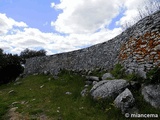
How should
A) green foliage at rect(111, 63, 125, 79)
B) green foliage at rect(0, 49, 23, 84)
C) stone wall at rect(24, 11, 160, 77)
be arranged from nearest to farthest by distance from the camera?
stone wall at rect(24, 11, 160, 77)
green foliage at rect(111, 63, 125, 79)
green foliage at rect(0, 49, 23, 84)

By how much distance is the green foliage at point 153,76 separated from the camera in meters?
7.23

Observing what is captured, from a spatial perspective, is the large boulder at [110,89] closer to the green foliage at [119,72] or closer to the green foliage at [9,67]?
the green foliage at [119,72]

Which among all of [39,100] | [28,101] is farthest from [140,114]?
[28,101]

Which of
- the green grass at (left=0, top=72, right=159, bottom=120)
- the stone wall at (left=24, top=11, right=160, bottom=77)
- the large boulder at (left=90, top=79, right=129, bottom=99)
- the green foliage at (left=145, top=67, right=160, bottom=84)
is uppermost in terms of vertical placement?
the stone wall at (left=24, top=11, right=160, bottom=77)

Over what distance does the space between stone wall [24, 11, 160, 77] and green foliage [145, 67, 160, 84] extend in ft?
2.04

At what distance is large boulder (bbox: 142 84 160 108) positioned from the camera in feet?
22.3

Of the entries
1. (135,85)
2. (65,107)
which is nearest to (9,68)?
(65,107)

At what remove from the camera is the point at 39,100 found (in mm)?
10391

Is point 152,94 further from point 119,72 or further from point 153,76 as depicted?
point 119,72

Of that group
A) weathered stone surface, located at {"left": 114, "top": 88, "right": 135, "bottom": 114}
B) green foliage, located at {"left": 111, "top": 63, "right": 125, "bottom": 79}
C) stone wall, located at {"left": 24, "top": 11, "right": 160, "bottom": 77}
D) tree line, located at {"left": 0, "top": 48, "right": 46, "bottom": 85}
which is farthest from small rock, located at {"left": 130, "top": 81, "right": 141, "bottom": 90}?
tree line, located at {"left": 0, "top": 48, "right": 46, "bottom": 85}

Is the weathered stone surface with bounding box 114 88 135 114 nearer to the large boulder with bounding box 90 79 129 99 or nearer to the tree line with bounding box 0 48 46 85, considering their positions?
the large boulder with bounding box 90 79 129 99

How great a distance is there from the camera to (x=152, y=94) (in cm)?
697

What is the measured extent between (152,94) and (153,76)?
0.79 metres

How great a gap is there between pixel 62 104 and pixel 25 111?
186cm
